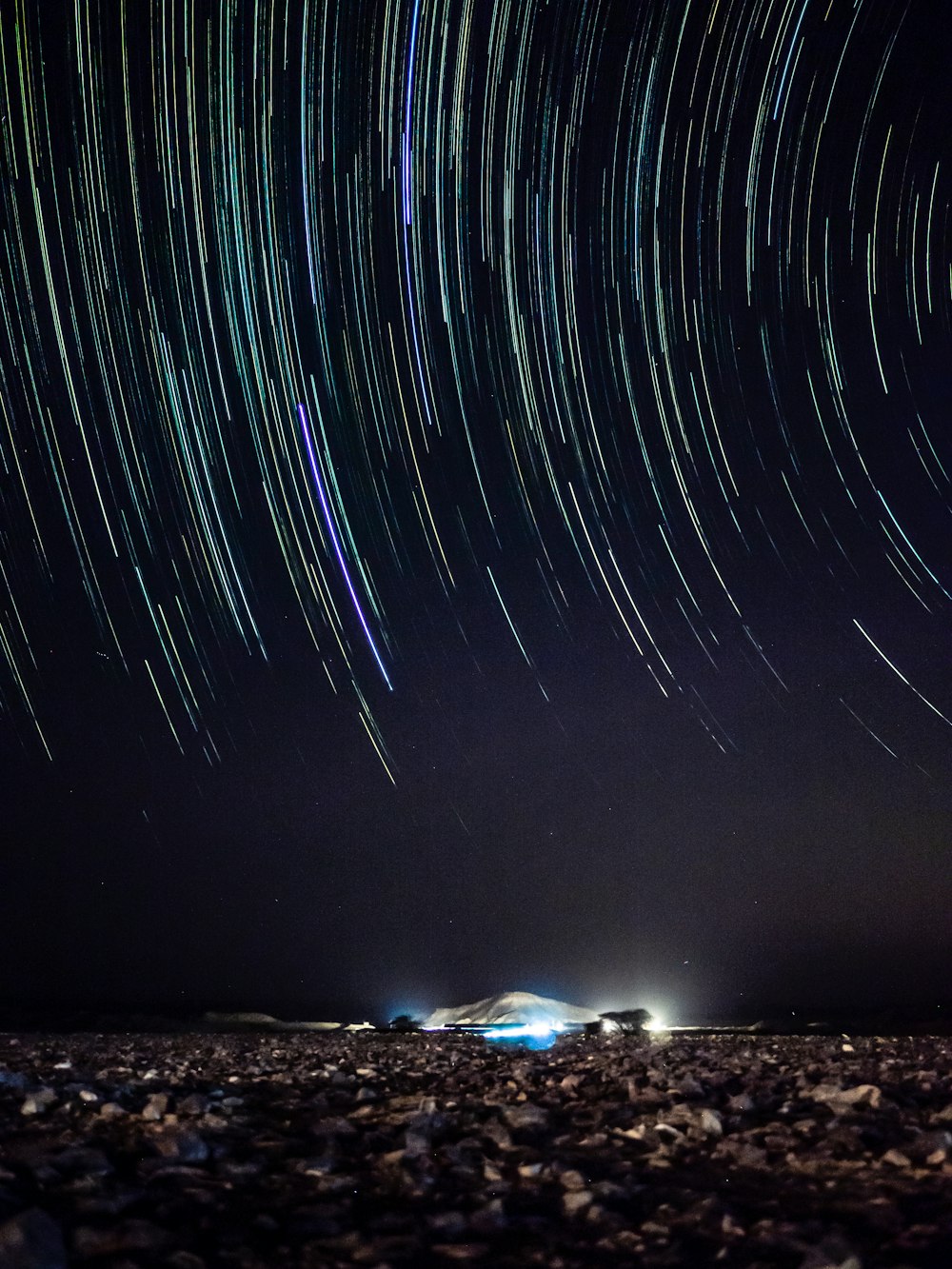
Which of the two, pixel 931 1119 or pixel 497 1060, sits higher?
pixel 931 1119

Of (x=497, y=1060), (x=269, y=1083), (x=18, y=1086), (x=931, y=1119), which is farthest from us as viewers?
(x=497, y=1060)

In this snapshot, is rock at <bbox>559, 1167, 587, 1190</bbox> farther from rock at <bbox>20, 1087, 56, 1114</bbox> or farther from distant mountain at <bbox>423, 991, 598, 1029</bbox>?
distant mountain at <bbox>423, 991, 598, 1029</bbox>

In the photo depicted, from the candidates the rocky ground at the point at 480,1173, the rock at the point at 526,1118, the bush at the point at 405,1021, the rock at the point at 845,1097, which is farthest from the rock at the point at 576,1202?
the bush at the point at 405,1021

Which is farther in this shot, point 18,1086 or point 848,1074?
point 848,1074

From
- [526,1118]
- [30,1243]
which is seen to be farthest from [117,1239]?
[526,1118]

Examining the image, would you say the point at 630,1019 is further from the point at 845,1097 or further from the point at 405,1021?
the point at 845,1097

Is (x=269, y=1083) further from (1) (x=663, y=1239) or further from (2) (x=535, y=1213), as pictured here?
(1) (x=663, y=1239)

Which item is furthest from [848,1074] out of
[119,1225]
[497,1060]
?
[119,1225]
